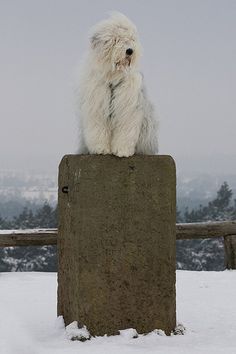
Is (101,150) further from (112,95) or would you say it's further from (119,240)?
(119,240)

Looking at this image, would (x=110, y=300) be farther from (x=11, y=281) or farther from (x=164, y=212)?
(x=11, y=281)

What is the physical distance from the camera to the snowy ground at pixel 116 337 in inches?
173

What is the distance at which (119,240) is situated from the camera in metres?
4.60

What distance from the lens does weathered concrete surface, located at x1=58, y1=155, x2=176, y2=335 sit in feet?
15.0

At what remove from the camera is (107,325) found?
461 cm

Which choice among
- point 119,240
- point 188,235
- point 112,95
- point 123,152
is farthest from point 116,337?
point 188,235

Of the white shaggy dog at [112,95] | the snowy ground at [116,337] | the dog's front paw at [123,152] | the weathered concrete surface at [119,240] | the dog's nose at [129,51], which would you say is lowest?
the snowy ground at [116,337]

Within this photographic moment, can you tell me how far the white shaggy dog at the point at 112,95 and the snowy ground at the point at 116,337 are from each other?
1.39 meters

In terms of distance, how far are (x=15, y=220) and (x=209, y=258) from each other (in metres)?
12.7

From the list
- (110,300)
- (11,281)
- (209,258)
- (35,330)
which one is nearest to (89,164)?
(110,300)

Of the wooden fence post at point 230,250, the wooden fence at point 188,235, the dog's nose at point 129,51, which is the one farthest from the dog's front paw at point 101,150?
the wooden fence post at point 230,250

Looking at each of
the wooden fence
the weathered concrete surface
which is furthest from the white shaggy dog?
the wooden fence

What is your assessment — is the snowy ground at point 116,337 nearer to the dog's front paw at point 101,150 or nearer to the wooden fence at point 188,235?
the wooden fence at point 188,235

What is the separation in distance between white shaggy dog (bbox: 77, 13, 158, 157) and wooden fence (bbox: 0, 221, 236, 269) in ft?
12.0
